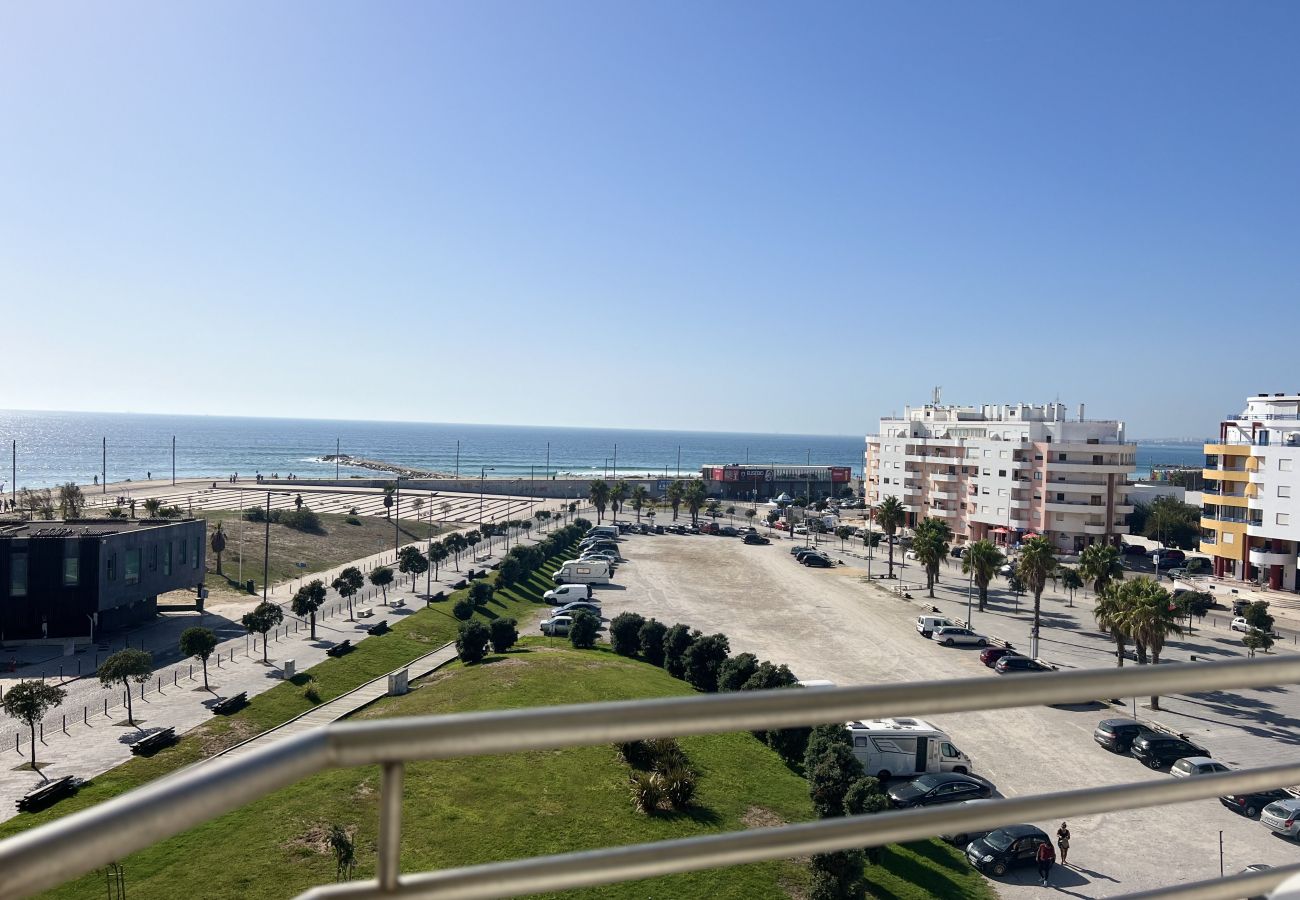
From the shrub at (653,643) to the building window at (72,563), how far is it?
22.6 meters

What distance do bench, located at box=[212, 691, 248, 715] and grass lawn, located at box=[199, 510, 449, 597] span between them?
21019 mm

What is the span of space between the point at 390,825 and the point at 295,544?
63.6 m

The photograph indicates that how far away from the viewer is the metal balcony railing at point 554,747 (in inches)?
41.6

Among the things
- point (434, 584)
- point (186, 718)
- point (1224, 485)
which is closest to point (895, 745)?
point (186, 718)

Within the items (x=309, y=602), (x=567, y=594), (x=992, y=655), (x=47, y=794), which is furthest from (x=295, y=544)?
(x=992, y=655)

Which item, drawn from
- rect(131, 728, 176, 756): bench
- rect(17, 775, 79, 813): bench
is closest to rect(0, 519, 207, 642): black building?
rect(131, 728, 176, 756): bench

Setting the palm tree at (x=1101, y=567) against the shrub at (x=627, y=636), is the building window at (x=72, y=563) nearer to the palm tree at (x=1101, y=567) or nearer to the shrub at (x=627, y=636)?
the shrub at (x=627, y=636)

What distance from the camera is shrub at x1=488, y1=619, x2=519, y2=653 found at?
1248 inches

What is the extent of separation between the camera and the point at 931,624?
130 ft

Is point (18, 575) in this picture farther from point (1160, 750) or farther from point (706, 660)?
point (1160, 750)

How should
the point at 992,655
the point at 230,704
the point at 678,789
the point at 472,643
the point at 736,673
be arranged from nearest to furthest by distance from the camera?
the point at 678,789
the point at 230,704
the point at 736,673
the point at 472,643
the point at 992,655

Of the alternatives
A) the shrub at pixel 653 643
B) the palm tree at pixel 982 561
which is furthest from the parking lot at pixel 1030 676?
the shrub at pixel 653 643

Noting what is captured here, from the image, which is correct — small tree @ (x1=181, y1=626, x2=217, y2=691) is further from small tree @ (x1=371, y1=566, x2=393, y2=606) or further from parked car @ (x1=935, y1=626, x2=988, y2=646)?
parked car @ (x1=935, y1=626, x2=988, y2=646)

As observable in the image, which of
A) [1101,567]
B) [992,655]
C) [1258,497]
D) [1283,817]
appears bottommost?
[992,655]
